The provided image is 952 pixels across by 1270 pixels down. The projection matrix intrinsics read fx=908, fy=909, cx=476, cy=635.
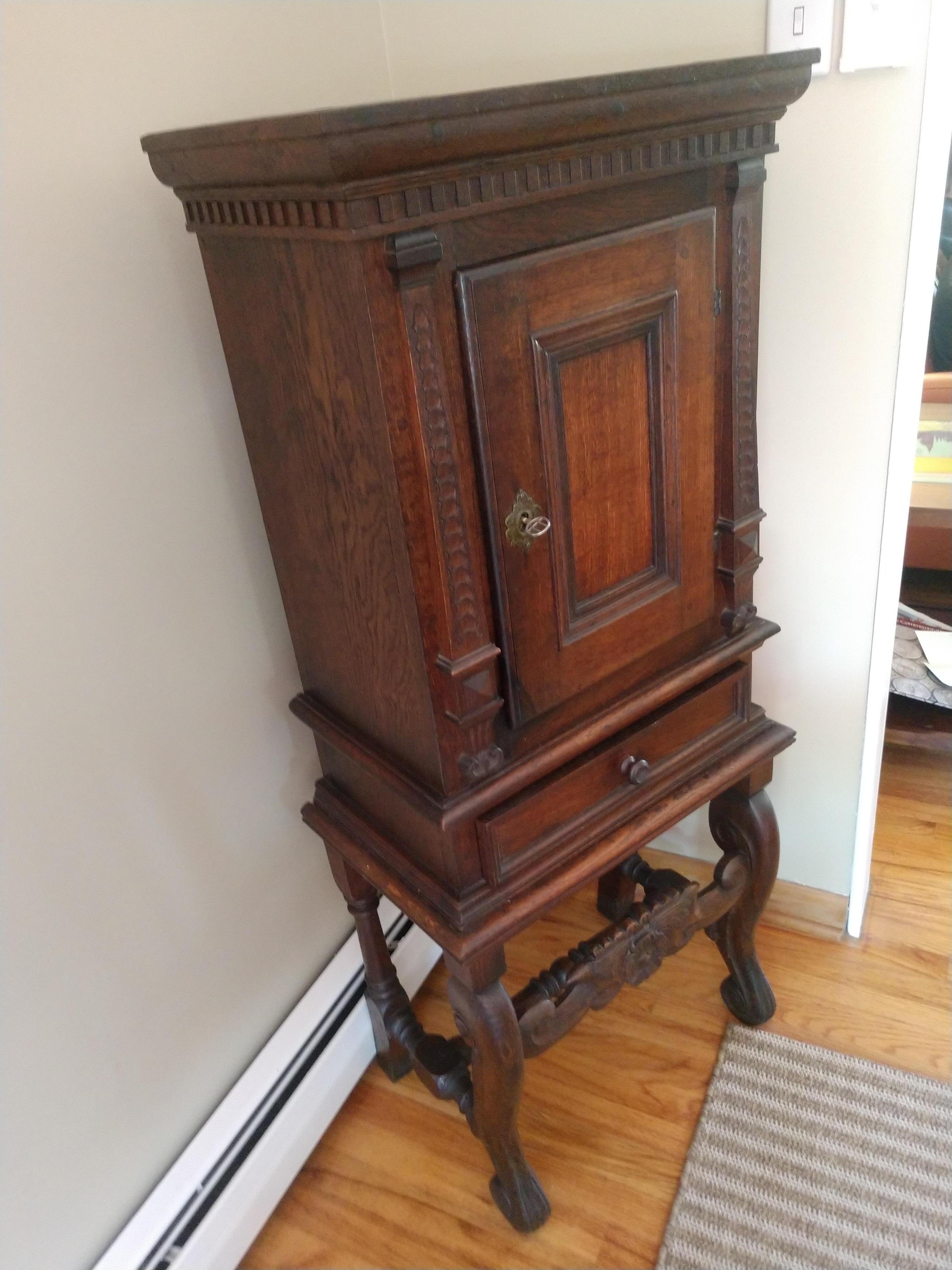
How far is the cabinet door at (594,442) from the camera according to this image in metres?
0.74

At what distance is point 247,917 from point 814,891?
890mm

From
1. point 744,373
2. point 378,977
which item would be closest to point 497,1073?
point 378,977

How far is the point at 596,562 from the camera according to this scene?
871mm

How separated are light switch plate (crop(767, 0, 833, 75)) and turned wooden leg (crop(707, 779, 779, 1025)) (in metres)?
0.83

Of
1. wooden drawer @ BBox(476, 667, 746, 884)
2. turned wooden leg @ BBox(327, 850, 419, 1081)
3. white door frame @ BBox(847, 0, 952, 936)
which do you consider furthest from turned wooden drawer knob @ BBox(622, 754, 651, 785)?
white door frame @ BBox(847, 0, 952, 936)

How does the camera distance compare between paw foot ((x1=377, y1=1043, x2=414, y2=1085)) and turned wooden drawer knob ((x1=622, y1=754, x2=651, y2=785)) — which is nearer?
turned wooden drawer knob ((x1=622, y1=754, x2=651, y2=785))

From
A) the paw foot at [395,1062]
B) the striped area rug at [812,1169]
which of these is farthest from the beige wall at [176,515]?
the striped area rug at [812,1169]

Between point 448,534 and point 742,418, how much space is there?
1.26ft

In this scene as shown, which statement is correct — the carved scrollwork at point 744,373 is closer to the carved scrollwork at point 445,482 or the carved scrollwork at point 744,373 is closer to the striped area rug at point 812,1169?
the carved scrollwork at point 445,482

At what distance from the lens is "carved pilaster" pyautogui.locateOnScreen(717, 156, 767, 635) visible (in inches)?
33.7

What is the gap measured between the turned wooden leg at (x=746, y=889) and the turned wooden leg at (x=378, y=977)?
444mm

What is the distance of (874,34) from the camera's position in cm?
93

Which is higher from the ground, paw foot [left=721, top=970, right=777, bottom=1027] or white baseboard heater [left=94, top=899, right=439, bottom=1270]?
white baseboard heater [left=94, top=899, right=439, bottom=1270]

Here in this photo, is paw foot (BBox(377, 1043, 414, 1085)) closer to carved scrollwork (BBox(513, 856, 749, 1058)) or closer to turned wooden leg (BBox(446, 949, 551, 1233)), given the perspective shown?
turned wooden leg (BBox(446, 949, 551, 1233))
